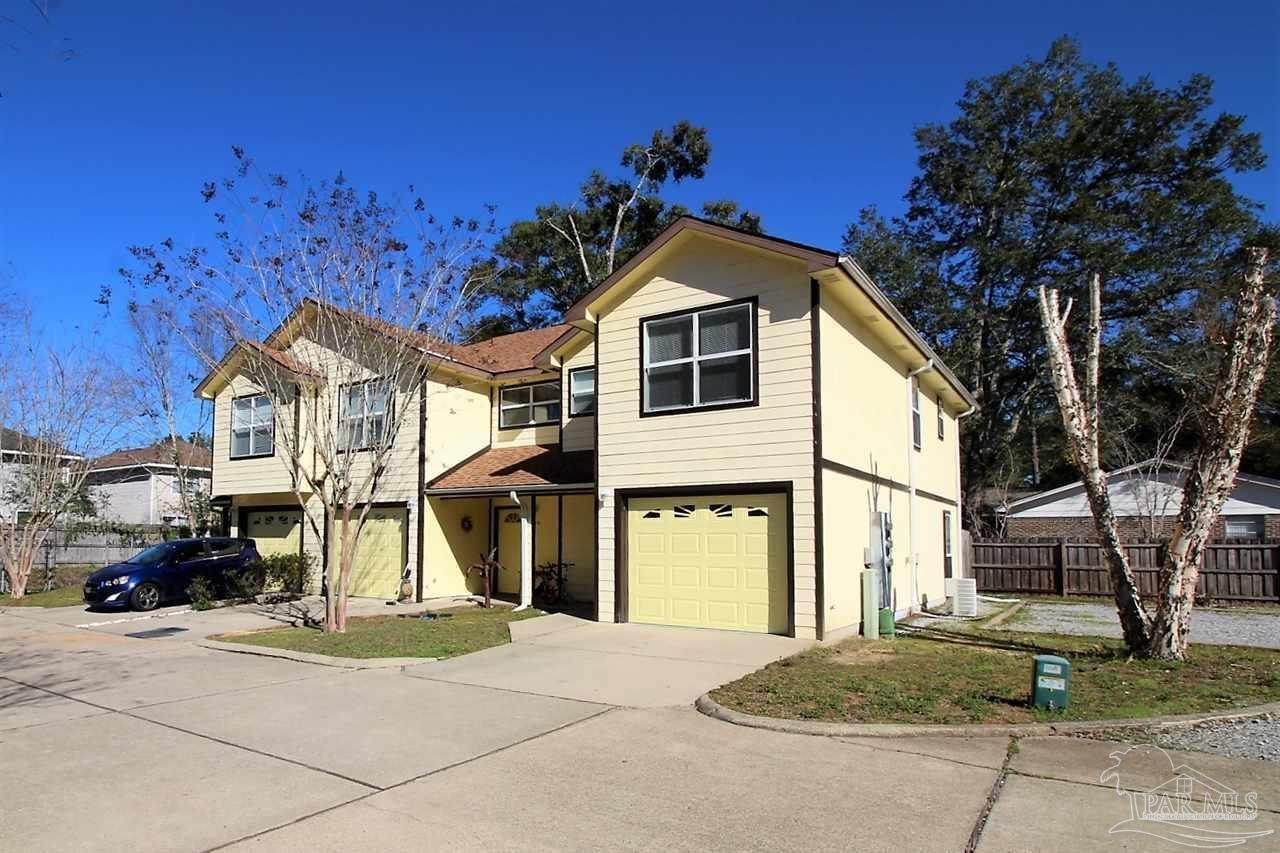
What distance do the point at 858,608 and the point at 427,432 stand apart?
403 inches

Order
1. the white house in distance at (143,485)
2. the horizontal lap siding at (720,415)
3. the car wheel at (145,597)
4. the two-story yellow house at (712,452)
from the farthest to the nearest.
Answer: the white house in distance at (143,485) < the car wheel at (145,597) < the two-story yellow house at (712,452) < the horizontal lap siding at (720,415)

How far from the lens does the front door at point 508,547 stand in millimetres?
18683

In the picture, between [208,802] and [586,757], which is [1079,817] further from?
[208,802]

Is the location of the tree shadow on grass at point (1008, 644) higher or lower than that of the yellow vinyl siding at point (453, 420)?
lower

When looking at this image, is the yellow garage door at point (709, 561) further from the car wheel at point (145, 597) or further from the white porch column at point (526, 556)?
the car wheel at point (145, 597)

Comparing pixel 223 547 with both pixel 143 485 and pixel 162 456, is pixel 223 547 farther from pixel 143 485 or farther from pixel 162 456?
pixel 143 485

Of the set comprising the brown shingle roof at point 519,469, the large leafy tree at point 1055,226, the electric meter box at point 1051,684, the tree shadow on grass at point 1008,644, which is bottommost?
the tree shadow on grass at point 1008,644

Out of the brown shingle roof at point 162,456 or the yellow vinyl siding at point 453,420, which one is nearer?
the yellow vinyl siding at point 453,420

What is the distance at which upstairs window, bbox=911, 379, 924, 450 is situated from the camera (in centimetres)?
1739

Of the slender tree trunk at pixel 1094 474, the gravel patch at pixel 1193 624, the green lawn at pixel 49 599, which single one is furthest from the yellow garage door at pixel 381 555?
the slender tree trunk at pixel 1094 474

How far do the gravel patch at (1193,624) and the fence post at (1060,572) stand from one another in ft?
8.95

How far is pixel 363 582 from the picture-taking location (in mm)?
19266

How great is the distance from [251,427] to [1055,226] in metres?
29.4

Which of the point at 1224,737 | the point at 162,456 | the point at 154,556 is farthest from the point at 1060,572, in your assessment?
the point at 162,456
